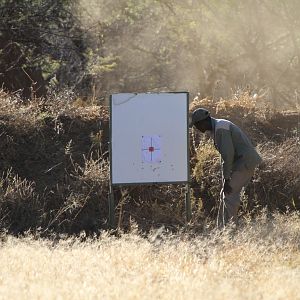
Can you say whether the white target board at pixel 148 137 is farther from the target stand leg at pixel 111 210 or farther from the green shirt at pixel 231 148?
the green shirt at pixel 231 148

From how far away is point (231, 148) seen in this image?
9.05 metres

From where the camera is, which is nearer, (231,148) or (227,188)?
(231,148)

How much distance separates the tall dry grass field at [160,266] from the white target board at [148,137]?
1134 millimetres

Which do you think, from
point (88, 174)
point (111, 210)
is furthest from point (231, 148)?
point (88, 174)

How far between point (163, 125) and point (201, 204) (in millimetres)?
1554

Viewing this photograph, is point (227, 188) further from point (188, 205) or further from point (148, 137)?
point (148, 137)

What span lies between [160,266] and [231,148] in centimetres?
245

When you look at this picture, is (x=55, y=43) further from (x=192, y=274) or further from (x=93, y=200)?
(x=192, y=274)

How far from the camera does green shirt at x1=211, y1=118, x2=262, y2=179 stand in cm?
902

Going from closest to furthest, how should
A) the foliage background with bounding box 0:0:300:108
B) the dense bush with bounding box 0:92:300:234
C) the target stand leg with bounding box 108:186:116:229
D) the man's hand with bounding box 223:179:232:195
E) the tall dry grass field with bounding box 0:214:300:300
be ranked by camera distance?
the tall dry grass field with bounding box 0:214:300:300
the man's hand with bounding box 223:179:232:195
the target stand leg with bounding box 108:186:116:229
the dense bush with bounding box 0:92:300:234
the foliage background with bounding box 0:0:300:108

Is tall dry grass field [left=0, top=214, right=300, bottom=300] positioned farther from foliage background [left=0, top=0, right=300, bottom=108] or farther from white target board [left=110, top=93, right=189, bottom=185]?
foliage background [left=0, top=0, right=300, bottom=108]

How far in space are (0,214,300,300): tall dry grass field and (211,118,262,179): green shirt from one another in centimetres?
81

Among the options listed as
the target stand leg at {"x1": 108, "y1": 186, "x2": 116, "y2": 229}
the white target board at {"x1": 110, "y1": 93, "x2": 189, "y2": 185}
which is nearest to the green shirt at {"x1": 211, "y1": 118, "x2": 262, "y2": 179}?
the white target board at {"x1": 110, "y1": 93, "x2": 189, "y2": 185}

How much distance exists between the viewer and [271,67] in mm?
19625
